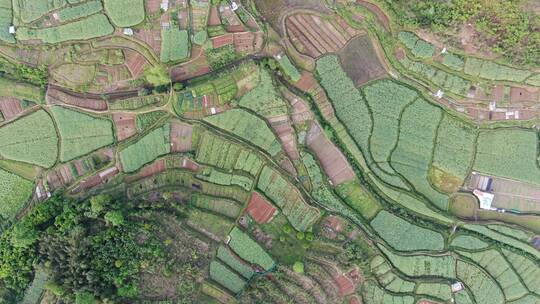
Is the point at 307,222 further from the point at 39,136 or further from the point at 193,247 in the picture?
the point at 39,136

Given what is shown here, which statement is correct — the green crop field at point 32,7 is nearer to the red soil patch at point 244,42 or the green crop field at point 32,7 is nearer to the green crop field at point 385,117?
the red soil patch at point 244,42

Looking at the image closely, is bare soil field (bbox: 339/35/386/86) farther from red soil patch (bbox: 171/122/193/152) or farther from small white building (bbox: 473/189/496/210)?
red soil patch (bbox: 171/122/193/152)

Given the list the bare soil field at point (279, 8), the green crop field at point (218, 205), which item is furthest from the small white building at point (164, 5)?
the green crop field at point (218, 205)

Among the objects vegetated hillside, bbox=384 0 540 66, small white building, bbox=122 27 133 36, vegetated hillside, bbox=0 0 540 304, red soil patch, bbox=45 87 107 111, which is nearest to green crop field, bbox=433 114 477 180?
vegetated hillside, bbox=0 0 540 304

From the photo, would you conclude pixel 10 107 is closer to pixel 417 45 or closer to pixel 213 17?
pixel 213 17

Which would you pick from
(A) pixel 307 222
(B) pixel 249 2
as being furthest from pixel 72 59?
(A) pixel 307 222
